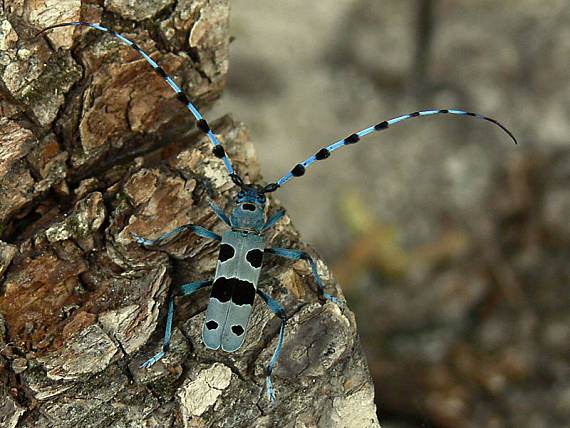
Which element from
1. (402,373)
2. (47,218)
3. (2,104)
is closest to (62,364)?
(47,218)

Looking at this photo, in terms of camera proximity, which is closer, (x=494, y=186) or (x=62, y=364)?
(x=62, y=364)

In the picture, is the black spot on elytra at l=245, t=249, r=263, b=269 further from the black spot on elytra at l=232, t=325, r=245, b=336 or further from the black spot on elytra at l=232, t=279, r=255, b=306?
the black spot on elytra at l=232, t=325, r=245, b=336

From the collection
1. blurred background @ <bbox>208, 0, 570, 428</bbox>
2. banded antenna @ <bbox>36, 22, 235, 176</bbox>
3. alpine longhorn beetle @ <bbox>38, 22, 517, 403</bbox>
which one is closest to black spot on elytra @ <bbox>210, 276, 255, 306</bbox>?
alpine longhorn beetle @ <bbox>38, 22, 517, 403</bbox>

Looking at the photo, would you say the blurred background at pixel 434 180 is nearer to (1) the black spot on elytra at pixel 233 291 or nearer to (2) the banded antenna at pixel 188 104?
(2) the banded antenna at pixel 188 104

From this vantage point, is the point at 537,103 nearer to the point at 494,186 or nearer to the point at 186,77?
the point at 494,186

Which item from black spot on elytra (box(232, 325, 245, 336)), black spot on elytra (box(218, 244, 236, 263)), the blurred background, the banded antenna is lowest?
the blurred background

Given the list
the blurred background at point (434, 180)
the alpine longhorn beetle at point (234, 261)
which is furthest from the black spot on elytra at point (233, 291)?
the blurred background at point (434, 180)
